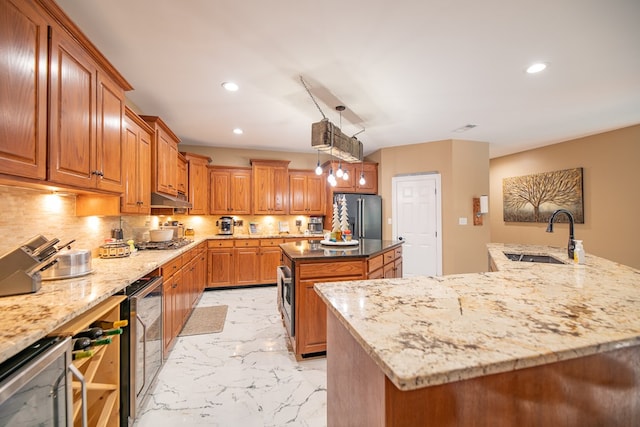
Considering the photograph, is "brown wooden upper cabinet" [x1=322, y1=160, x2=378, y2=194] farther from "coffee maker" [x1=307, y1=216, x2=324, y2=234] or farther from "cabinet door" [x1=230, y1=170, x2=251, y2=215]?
"cabinet door" [x1=230, y1=170, x2=251, y2=215]

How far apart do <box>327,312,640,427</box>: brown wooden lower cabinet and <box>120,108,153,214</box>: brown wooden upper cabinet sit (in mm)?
2380

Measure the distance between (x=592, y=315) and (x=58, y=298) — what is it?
2.21 meters

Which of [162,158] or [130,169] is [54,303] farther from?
[162,158]

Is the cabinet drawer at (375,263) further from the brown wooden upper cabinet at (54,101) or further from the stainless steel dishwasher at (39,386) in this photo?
the brown wooden upper cabinet at (54,101)

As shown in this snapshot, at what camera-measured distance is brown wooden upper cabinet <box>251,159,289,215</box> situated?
Result: 498 centimetres

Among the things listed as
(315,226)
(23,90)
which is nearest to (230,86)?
(23,90)

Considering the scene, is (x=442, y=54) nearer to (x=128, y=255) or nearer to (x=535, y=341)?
(x=535, y=341)

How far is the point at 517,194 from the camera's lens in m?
5.50

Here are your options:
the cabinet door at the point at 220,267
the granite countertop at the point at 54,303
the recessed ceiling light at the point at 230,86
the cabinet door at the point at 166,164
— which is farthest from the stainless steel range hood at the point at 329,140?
the cabinet door at the point at 220,267

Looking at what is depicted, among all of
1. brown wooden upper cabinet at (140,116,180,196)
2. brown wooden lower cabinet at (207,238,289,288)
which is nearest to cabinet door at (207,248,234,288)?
brown wooden lower cabinet at (207,238,289,288)

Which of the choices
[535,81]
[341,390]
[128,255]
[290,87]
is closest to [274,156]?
[290,87]

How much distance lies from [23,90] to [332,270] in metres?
2.18

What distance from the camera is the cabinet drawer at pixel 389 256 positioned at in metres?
2.97

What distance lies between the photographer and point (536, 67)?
94.6 inches
